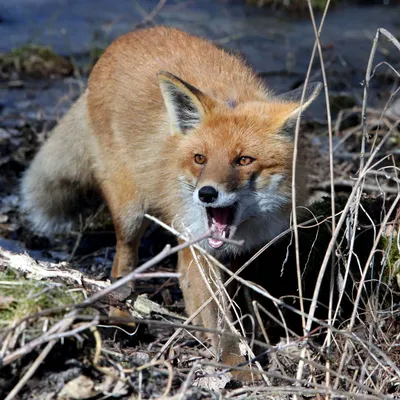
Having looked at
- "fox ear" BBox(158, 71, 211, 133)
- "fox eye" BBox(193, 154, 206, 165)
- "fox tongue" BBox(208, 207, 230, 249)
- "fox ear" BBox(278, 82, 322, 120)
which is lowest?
"fox tongue" BBox(208, 207, 230, 249)

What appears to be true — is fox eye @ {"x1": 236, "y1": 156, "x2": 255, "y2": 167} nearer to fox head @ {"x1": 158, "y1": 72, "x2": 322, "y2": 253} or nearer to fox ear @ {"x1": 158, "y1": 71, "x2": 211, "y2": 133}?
fox head @ {"x1": 158, "y1": 72, "x2": 322, "y2": 253}

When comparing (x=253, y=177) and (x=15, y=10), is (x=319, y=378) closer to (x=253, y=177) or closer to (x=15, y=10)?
(x=253, y=177)

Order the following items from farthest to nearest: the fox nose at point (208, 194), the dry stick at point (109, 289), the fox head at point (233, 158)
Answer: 1. the fox head at point (233, 158)
2. the fox nose at point (208, 194)
3. the dry stick at point (109, 289)

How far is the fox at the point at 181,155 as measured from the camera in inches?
154

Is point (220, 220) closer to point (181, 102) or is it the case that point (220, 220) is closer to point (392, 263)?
point (181, 102)

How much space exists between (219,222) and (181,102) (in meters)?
0.76

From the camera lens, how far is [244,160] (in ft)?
12.7

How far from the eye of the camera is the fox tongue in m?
3.90

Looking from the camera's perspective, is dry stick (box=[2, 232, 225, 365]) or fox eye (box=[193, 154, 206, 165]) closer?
dry stick (box=[2, 232, 225, 365])

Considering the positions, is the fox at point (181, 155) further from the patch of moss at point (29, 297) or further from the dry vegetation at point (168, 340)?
the patch of moss at point (29, 297)

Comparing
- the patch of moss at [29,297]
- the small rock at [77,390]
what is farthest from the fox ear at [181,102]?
the small rock at [77,390]

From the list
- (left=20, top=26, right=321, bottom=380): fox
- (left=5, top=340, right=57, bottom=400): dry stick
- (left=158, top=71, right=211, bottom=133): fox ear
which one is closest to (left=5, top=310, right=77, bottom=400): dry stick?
(left=5, top=340, right=57, bottom=400): dry stick

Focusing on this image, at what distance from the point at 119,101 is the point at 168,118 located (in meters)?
0.56

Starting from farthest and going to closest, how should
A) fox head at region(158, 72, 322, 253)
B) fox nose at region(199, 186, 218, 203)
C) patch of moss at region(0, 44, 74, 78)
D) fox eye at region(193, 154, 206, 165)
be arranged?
patch of moss at region(0, 44, 74, 78)
fox eye at region(193, 154, 206, 165)
fox head at region(158, 72, 322, 253)
fox nose at region(199, 186, 218, 203)
